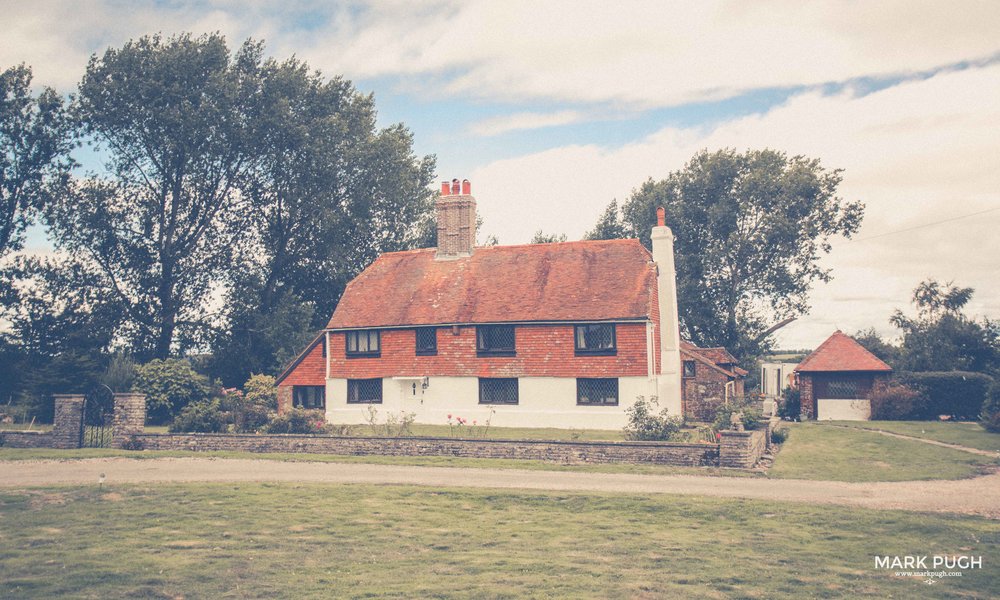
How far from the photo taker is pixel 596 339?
34.0 meters

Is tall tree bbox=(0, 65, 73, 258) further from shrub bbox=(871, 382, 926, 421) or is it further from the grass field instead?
shrub bbox=(871, 382, 926, 421)

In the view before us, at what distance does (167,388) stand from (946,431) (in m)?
35.0

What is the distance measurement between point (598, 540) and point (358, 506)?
212 inches

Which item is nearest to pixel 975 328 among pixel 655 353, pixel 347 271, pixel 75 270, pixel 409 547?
pixel 655 353

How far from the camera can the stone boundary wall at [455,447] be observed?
71.3 feet

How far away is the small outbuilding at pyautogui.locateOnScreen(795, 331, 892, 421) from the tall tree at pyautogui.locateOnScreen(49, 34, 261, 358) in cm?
3551

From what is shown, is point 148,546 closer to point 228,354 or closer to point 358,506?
point 358,506

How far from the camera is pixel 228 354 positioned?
46.1 metres

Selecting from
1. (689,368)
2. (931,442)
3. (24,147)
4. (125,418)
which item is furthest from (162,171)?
(931,442)

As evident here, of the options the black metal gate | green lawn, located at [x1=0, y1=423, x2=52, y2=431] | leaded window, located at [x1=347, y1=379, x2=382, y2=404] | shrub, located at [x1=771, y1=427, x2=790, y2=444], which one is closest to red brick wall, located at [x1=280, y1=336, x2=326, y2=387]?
leaded window, located at [x1=347, y1=379, x2=382, y2=404]

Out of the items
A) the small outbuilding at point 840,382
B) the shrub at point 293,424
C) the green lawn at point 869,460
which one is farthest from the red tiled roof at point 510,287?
the small outbuilding at point 840,382

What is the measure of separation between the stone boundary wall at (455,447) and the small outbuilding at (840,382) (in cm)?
2308

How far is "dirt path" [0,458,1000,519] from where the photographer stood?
17.0 metres

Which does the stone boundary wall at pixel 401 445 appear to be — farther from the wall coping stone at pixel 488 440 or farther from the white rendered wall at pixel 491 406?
the white rendered wall at pixel 491 406
